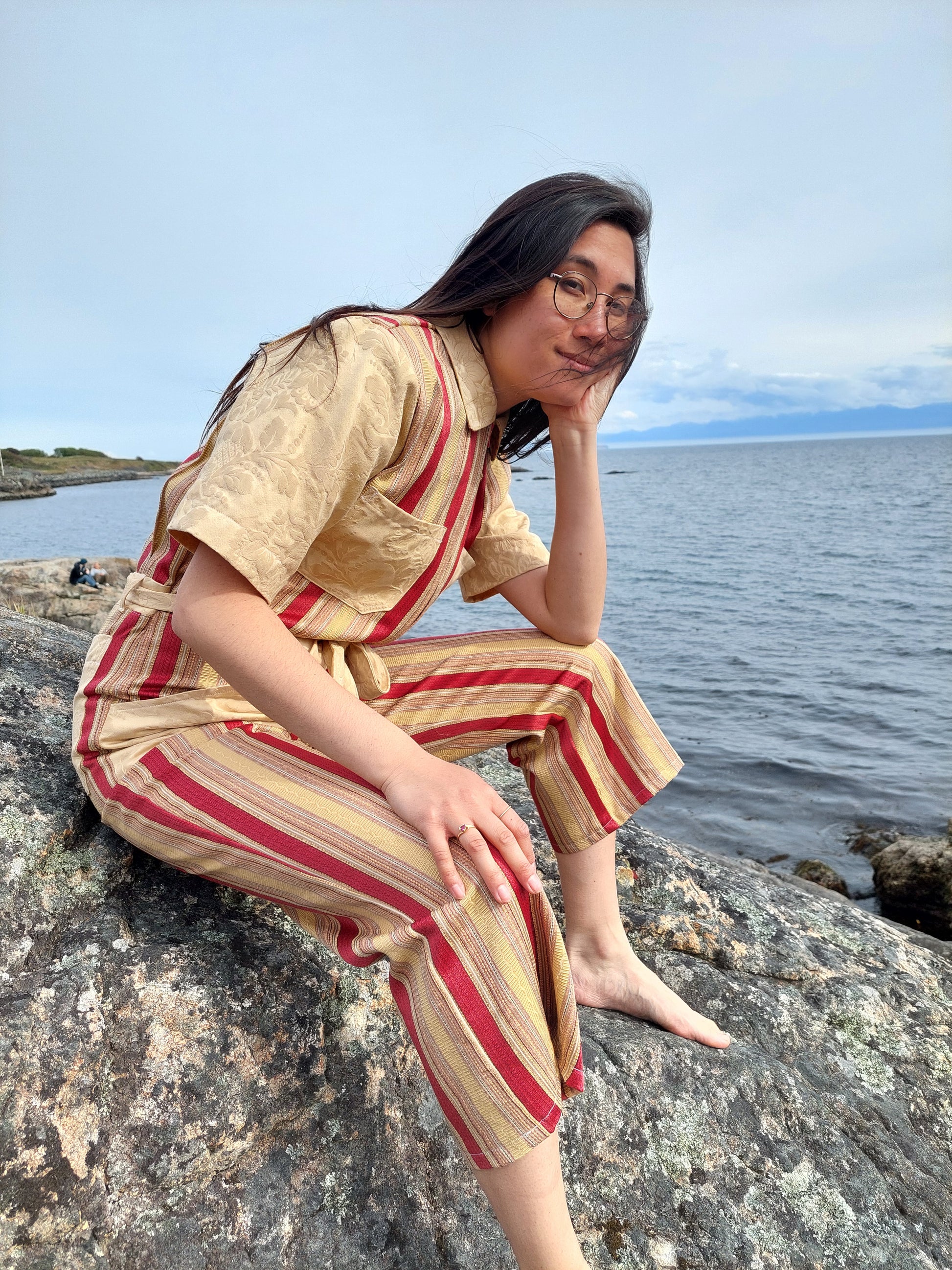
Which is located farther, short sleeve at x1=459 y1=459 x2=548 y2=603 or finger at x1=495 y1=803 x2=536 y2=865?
short sleeve at x1=459 y1=459 x2=548 y2=603

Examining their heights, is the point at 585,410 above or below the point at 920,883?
above

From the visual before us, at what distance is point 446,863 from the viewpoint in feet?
4.75

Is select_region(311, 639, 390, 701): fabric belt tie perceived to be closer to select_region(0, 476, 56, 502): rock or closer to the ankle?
the ankle

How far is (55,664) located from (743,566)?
22.5m

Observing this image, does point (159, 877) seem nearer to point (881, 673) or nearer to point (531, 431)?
point (531, 431)

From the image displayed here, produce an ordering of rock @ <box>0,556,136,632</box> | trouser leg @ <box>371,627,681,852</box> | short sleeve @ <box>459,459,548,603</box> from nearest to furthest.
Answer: trouser leg @ <box>371,627,681,852</box>
short sleeve @ <box>459,459,548,603</box>
rock @ <box>0,556,136,632</box>

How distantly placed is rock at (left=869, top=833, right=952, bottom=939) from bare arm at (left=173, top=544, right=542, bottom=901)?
5.41 meters

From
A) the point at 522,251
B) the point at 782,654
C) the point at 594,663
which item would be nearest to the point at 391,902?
the point at 594,663

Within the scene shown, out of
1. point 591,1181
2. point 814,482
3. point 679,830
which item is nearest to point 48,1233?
point 591,1181

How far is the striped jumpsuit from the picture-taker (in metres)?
1.48

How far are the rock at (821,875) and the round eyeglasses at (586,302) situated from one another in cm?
541

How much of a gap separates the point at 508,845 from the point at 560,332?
1244 millimetres

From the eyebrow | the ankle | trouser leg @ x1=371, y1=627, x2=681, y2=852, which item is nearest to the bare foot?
the ankle

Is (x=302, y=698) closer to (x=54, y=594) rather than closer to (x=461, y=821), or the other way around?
(x=461, y=821)
